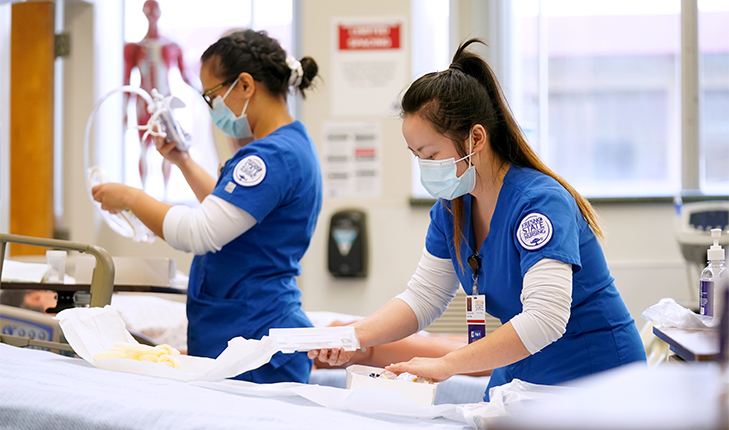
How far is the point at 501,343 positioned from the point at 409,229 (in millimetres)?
2134

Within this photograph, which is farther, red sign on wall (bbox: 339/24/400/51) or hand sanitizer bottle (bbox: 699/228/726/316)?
red sign on wall (bbox: 339/24/400/51)

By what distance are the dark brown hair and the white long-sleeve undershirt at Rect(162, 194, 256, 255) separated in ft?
1.54

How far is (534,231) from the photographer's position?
43.1 inches

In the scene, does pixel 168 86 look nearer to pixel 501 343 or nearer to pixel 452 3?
pixel 452 3

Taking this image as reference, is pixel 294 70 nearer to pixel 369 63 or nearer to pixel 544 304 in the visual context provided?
pixel 544 304

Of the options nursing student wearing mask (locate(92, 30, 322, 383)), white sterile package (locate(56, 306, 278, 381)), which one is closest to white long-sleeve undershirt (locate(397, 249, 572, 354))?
white sterile package (locate(56, 306, 278, 381))

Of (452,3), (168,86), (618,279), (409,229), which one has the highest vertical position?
(452,3)

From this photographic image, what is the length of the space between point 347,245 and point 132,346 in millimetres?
1908

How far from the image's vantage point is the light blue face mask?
123 cm

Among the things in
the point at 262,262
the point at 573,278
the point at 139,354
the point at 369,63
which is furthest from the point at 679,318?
the point at 369,63

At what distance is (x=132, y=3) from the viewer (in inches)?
140

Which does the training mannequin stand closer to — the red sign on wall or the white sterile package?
the red sign on wall

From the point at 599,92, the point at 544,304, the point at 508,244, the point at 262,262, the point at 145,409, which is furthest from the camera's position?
the point at 599,92

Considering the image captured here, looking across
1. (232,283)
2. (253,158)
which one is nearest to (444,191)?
(253,158)
